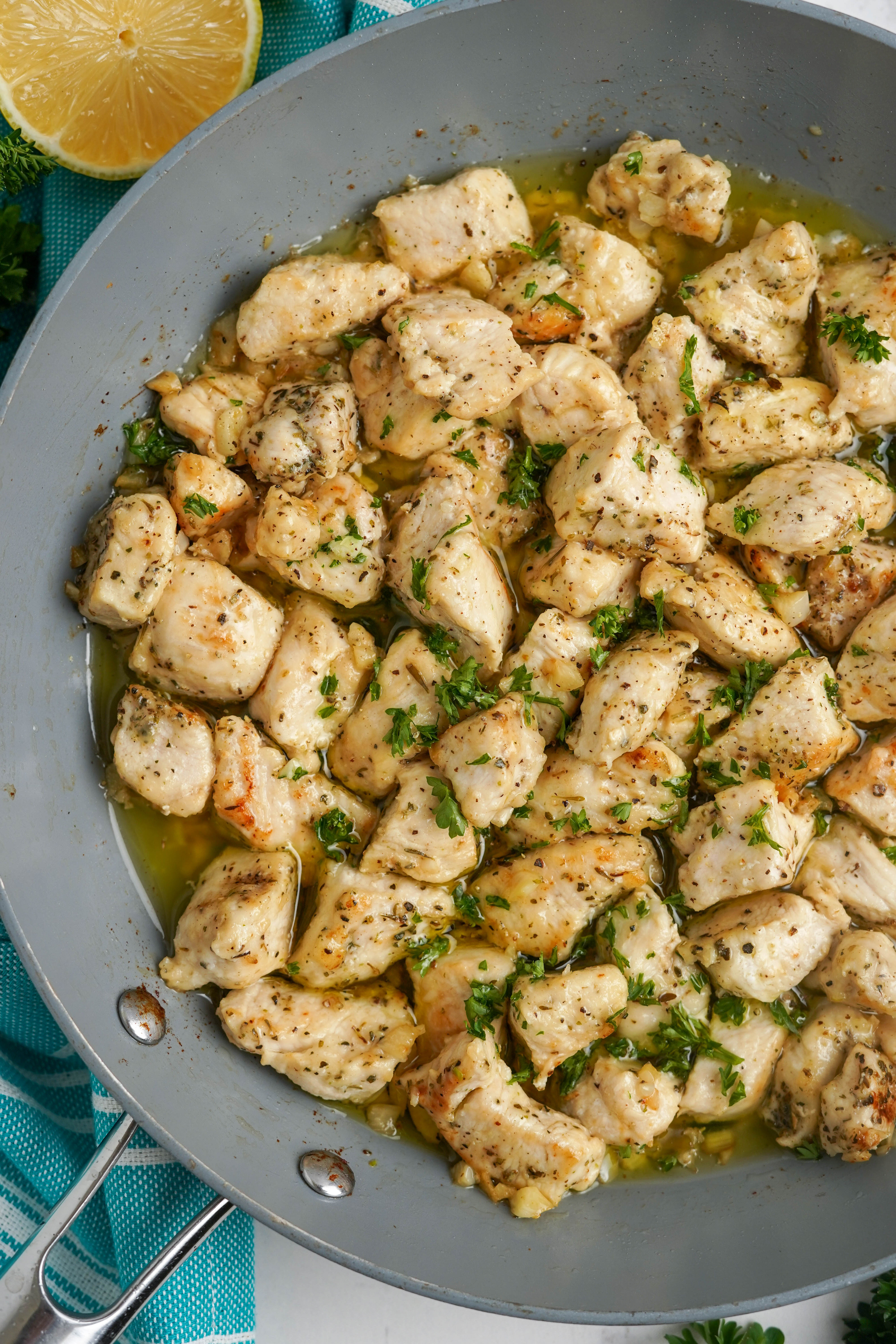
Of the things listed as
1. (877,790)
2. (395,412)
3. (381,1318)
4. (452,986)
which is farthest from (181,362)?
(381,1318)

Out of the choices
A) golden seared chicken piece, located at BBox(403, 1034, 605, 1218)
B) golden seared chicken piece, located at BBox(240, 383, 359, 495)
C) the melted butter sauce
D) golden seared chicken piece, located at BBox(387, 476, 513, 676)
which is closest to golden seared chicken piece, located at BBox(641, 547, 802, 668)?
the melted butter sauce

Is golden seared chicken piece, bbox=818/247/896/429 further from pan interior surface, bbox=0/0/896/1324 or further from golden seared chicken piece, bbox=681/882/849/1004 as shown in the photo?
golden seared chicken piece, bbox=681/882/849/1004

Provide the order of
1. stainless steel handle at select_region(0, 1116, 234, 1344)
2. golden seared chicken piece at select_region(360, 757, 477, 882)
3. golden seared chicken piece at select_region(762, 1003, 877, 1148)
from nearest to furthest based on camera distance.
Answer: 1. stainless steel handle at select_region(0, 1116, 234, 1344)
2. golden seared chicken piece at select_region(360, 757, 477, 882)
3. golden seared chicken piece at select_region(762, 1003, 877, 1148)

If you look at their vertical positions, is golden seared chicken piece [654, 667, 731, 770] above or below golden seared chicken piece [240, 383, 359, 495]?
below

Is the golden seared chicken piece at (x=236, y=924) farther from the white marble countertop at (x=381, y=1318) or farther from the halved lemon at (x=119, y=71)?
the halved lemon at (x=119, y=71)

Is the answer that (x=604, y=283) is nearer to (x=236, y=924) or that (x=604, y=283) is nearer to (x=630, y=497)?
(x=630, y=497)
